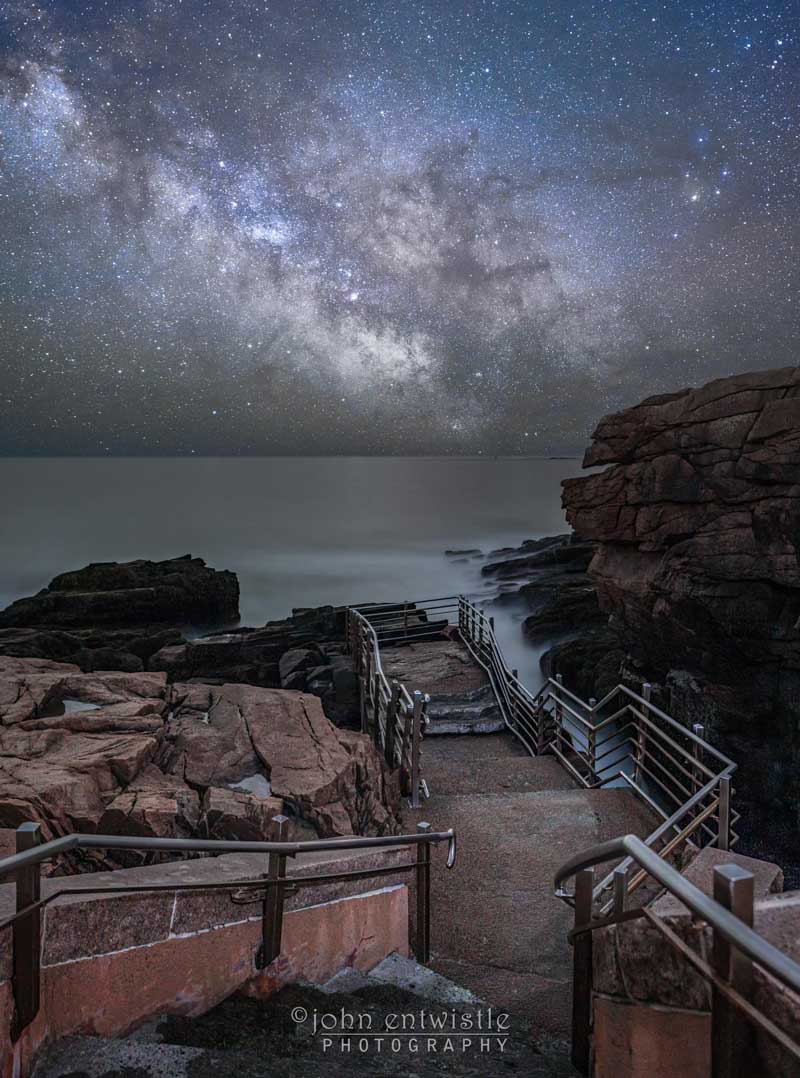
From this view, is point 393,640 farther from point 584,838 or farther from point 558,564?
point 558,564

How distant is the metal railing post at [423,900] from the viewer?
4445 millimetres

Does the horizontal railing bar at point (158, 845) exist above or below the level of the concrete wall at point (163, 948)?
above

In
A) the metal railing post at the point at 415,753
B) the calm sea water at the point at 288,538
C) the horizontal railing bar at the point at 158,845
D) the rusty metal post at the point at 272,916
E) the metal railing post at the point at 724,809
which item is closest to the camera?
the horizontal railing bar at the point at 158,845

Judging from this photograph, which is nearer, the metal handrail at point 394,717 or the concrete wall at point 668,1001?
the concrete wall at point 668,1001

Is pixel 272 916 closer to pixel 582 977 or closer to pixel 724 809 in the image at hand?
pixel 582 977

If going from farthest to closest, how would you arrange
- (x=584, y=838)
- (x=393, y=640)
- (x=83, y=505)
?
(x=83, y=505), (x=393, y=640), (x=584, y=838)

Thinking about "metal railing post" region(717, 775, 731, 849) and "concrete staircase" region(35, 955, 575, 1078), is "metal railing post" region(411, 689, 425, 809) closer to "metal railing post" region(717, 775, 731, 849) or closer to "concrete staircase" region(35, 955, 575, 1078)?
"metal railing post" region(717, 775, 731, 849)

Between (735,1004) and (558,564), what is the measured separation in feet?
138

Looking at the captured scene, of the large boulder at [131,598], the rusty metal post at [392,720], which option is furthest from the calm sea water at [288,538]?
the rusty metal post at [392,720]

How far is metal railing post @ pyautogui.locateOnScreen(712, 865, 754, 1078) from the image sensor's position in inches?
69.5

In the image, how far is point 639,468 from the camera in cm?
1748

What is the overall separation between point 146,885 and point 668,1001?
220 centimetres

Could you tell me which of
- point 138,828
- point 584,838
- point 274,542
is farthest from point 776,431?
point 274,542

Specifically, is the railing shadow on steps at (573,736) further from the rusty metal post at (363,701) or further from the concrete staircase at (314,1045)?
the concrete staircase at (314,1045)
